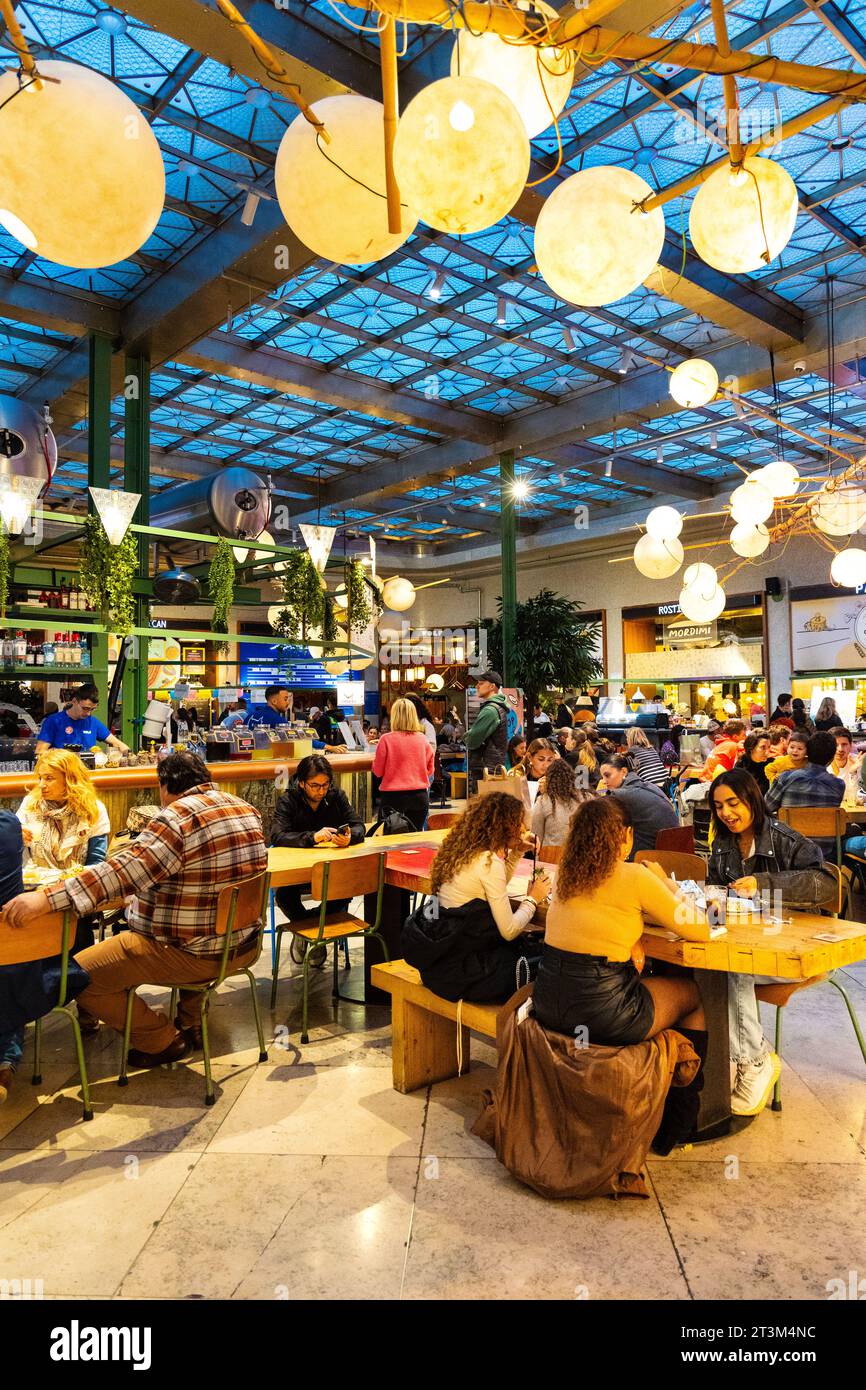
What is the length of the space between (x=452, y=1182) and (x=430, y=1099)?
608 mm

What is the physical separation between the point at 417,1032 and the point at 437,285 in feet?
21.9

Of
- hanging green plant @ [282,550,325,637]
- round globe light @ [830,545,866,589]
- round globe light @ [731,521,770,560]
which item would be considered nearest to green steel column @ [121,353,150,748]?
hanging green plant @ [282,550,325,637]

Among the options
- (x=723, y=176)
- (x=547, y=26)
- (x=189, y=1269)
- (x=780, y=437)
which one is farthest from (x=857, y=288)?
(x=189, y=1269)

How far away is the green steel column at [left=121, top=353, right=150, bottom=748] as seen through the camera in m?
8.40

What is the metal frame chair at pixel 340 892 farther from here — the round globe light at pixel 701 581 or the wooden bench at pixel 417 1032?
the round globe light at pixel 701 581

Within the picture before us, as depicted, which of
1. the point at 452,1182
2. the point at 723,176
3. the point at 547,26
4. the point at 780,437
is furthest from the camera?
the point at 780,437

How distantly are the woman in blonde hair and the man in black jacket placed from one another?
3.18 feet

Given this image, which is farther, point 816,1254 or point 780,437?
point 780,437

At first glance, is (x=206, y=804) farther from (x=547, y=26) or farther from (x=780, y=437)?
(x=780, y=437)

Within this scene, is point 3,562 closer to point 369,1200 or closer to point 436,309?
point 436,309

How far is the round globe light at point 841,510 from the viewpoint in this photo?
235 inches

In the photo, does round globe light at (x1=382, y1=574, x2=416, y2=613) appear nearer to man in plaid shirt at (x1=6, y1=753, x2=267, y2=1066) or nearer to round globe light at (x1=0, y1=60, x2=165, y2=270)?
man in plaid shirt at (x1=6, y1=753, x2=267, y2=1066)

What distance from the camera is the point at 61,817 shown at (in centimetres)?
405

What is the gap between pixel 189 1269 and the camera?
7.39ft
